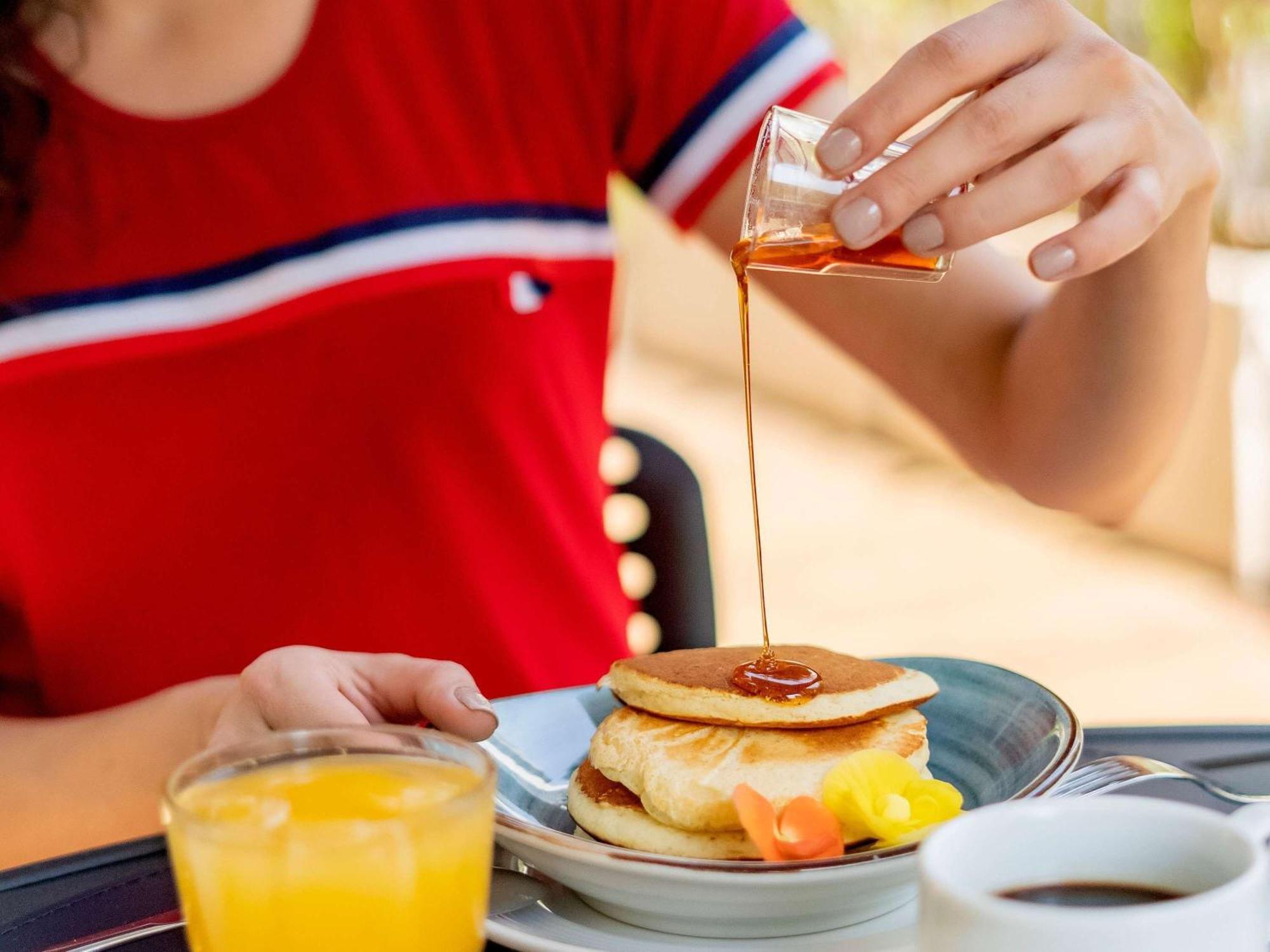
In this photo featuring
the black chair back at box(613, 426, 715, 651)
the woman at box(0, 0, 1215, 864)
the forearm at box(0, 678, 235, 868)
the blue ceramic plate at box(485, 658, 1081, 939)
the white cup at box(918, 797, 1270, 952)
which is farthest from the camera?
the black chair back at box(613, 426, 715, 651)

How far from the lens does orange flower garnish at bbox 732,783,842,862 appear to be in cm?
75

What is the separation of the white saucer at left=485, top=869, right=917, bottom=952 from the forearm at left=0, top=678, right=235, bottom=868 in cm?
36

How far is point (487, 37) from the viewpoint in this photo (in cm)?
141

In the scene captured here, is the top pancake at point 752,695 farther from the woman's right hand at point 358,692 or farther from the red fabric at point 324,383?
the red fabric at point 324,383

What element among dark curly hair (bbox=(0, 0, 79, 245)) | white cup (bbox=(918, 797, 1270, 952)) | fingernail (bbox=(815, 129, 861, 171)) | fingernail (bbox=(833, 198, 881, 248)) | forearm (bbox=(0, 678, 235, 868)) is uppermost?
dark curly hair (bbox=(0, 0, 79, 245))

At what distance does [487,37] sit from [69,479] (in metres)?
0.57

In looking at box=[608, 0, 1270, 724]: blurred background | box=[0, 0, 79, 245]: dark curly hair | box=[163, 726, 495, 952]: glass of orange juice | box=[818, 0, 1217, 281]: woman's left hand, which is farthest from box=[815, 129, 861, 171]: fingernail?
box=[608, 0, 1270, 724]: blurred background

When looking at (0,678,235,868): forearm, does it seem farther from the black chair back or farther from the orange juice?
the black chair back

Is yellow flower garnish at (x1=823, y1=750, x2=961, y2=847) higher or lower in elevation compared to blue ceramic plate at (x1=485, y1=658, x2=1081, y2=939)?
higher

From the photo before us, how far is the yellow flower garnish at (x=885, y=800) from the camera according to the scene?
749mm

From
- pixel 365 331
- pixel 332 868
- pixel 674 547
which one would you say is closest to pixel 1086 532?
pixel 674 547

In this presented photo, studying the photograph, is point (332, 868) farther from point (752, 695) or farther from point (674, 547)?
point (674, 547)

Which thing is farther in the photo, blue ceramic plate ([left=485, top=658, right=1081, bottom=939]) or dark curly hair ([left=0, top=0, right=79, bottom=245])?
dark curly hair ([left=0, top=0, right=79, bottom=245])

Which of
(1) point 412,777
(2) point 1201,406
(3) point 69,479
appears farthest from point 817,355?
(1) point 412,777
